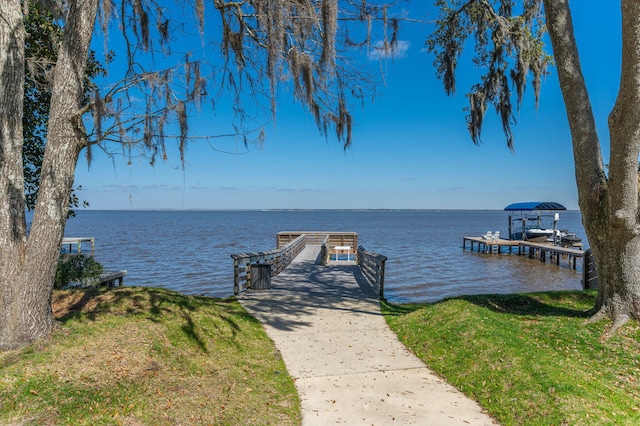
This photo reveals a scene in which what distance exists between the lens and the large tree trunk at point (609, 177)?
539 cm

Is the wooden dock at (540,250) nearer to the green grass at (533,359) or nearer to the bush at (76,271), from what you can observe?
the green grass at (533,359)

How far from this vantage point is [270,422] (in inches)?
157

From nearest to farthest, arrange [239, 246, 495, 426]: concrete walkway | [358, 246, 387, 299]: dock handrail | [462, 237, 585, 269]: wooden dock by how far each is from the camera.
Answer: [239, 246, 495, 426]: concrete walkway → [358, 246, 387, 299]: dock handrail → [462, 237, 585, 269]: wooden dock

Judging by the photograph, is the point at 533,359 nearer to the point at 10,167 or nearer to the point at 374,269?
the point at 10,167

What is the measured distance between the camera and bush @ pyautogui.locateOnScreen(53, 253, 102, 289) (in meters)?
9.48

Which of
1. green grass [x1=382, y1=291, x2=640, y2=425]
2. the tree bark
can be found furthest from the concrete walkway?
the tree bark

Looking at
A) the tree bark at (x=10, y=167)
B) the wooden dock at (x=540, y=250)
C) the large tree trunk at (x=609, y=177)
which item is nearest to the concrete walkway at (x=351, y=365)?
the large tree trunk at (x=609, y=177)

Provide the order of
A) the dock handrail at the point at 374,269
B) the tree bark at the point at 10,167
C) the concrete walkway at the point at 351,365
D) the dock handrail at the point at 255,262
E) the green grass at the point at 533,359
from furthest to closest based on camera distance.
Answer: the dock handrail at the point at 255,262
the dock handrail at the point at 374,269
the tree bark at the point at 10,167
the concrete walkway at the point at 351,365
the green grass at the point at 533,359

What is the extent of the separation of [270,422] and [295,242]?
14302mm

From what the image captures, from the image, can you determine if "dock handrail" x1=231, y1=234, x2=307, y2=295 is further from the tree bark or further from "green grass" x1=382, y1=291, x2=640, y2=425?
the tree bark

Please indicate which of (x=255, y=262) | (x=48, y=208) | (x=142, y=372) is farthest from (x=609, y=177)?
(x=255, y=262)

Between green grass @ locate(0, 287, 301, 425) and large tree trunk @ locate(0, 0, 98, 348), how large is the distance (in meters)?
0.35

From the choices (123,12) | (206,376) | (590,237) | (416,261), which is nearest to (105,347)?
(206,376)

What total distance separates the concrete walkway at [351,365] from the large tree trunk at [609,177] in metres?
3.18
